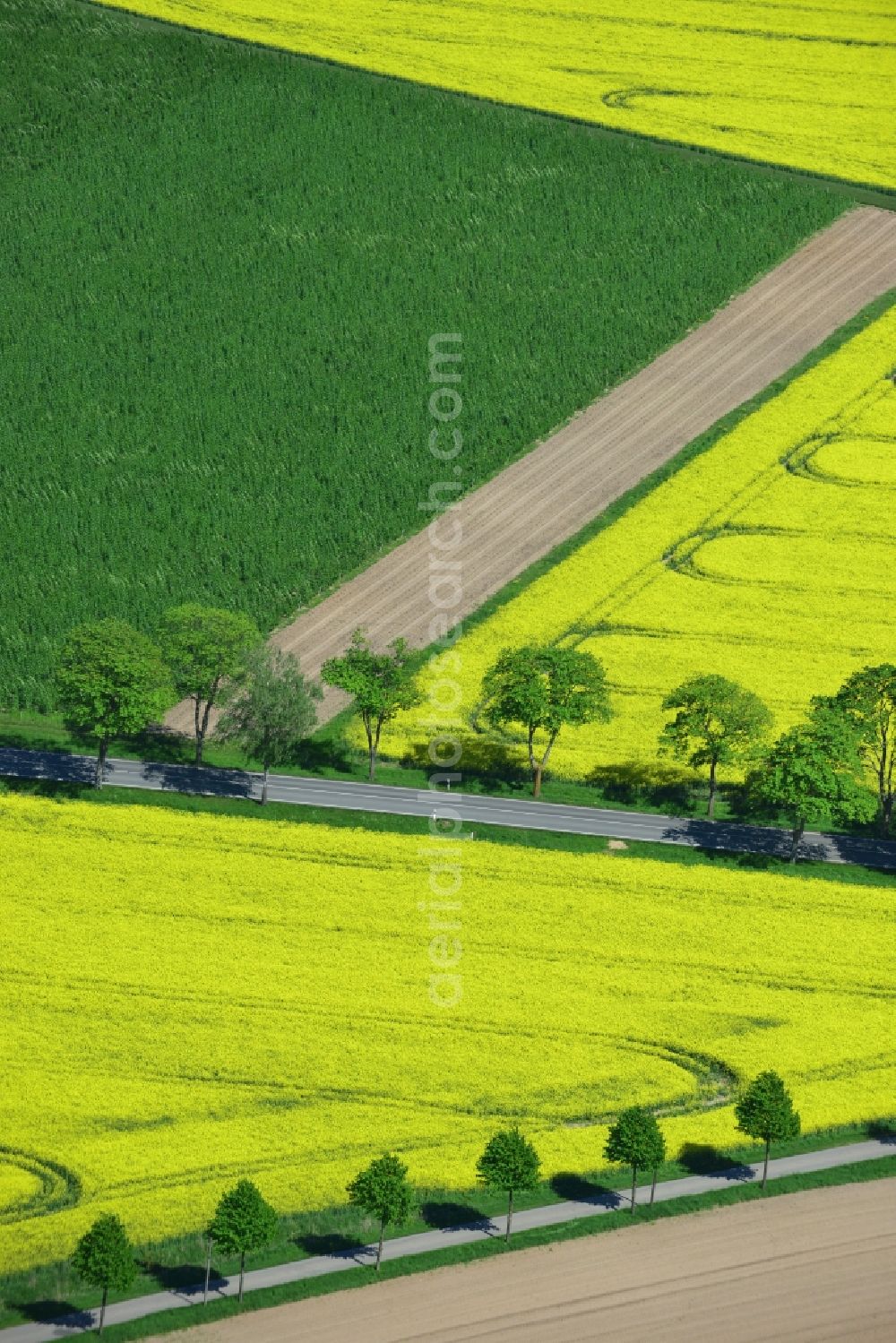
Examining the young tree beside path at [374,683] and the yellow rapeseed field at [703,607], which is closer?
the young tree beside path at [374,683]

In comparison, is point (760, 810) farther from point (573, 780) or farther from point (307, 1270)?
point (307, 1270)

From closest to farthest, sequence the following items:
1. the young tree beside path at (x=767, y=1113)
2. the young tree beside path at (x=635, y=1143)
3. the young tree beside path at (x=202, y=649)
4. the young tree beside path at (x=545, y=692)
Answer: the young tree beside path at (x=635, y=1143), the young tree beside path at (x=767, y=1113), the young tree beside path at (x=545, y=692), the young tree beside path at (x=202, y=649)

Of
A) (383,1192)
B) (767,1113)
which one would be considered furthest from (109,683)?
(767,1113)

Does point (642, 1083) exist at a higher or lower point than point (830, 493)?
lower

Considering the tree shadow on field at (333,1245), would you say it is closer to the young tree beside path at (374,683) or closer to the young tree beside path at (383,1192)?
the young tree beside path at (383,1192)

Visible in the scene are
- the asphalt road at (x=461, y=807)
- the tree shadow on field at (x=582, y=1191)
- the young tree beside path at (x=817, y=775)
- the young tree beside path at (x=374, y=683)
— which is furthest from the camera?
the young tree beside path at (x=374, y=683)

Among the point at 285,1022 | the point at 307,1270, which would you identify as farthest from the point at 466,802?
the point at 307,1270

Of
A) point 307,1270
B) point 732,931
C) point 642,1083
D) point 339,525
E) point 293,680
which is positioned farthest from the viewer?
point 339,525

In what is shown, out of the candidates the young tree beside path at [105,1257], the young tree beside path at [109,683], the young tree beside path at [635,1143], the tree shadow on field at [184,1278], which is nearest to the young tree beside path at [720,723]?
the young tree beside path at [109,683]

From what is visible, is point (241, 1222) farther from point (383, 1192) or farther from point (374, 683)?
point (374, 683)
